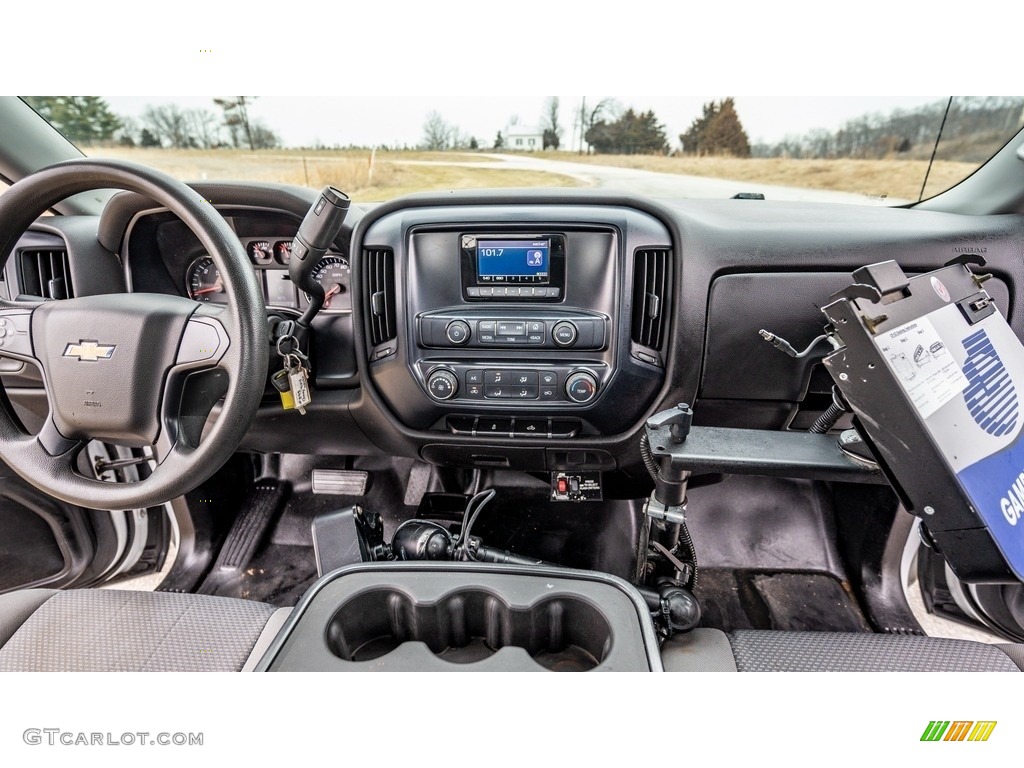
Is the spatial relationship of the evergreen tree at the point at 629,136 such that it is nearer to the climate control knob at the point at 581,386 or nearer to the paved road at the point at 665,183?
the paved road at the point at 665,183

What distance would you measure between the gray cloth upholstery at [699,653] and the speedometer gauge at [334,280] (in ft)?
3.79

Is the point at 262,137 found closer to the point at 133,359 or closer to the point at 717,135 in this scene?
the point at 133,359

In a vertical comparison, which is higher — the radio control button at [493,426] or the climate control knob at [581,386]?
the climate control knob at [581,386]

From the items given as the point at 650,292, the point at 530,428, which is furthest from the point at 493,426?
the point at 650,292

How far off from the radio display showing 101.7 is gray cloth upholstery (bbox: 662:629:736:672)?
33.1 inches

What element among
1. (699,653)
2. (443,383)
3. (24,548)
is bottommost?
(24,548)

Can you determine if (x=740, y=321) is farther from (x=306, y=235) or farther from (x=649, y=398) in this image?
(x=306, y=235)

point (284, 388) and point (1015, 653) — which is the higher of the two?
point (284, 388)

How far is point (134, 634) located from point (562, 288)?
1143 mm

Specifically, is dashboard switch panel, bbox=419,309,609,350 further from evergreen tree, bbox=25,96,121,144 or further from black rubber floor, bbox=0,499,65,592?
black rubber floor, bbox=0,499,65,592

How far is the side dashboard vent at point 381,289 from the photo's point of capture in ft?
4.62

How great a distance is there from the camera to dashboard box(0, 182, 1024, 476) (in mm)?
1315

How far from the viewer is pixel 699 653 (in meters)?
1.04

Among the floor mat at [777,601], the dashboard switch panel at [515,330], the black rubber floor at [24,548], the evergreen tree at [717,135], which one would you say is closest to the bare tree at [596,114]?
the evergreen tree at [717,135]
